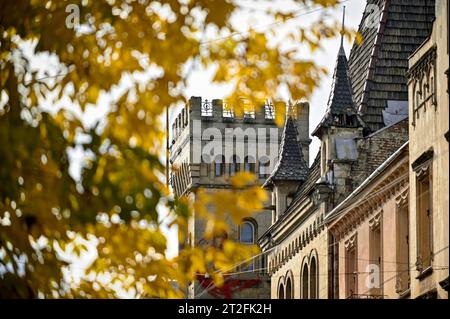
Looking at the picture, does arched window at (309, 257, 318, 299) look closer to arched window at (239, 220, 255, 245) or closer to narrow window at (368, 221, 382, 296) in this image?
narrow window at (368, 221, 382, 296)

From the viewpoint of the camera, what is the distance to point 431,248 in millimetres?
35938

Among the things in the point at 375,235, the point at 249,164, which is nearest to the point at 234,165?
the point at 249,164

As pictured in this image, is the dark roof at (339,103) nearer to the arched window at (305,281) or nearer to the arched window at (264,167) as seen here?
Result: the arched window at (305,281)

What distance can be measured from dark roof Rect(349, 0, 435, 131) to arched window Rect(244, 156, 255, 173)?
53.5m

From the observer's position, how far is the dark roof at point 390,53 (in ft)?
174

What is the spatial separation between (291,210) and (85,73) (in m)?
42.8

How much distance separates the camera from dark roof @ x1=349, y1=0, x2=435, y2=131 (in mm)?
53000

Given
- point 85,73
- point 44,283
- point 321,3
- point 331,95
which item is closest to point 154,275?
point 44,283

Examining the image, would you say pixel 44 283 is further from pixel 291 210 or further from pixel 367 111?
pixel 291 210

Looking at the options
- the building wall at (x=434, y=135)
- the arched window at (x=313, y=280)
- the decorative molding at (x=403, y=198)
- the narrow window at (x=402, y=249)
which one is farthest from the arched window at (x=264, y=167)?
the building wall at (x=434, y=135)

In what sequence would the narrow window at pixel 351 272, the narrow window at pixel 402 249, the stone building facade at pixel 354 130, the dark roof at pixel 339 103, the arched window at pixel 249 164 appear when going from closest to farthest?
the narrow window at pixel 402 249, the narrow window at pixel 351 272, the stone building facade at pixel 354 130, the dark roof at pixel 339 103, the arched window at pixel 249 164

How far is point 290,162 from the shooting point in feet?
215

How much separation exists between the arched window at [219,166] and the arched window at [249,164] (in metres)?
1.60

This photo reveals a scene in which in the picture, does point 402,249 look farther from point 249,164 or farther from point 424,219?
point 249,164
